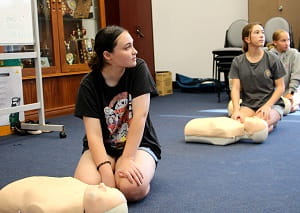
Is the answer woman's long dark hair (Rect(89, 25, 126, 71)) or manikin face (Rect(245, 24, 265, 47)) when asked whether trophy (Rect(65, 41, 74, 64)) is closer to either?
manikin face (Rect(245, 24, 265, 47))

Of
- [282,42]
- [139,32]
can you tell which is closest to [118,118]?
[282,42]

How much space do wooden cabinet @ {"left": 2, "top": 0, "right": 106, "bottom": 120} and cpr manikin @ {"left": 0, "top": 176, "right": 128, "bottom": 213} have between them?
2.36m

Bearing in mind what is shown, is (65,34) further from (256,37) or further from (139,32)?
(256,37)

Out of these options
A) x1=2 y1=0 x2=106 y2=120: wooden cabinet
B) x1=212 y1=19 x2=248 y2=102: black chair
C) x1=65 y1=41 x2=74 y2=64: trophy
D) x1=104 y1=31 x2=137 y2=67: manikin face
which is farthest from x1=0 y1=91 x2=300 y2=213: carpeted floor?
x1=212 y1=19 x2=248 y2=102: black chair

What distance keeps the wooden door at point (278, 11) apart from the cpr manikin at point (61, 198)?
4061 mm

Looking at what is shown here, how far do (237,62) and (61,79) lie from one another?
1838mm

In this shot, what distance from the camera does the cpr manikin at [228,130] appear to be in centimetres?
248

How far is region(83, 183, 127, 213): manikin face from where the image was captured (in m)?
1.32

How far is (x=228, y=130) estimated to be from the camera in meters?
2.47

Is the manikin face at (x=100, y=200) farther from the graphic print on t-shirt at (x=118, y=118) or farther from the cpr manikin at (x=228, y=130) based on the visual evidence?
the cpr manikin at (x=228, y=130)

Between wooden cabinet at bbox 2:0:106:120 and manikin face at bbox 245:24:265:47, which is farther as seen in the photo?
wooden cabinet at bbox 2:0:106:120

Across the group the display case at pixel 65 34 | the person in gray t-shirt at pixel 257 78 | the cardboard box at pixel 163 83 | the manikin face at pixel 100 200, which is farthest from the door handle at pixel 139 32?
the manikin face at pixel 100 200

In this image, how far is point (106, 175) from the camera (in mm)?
1602

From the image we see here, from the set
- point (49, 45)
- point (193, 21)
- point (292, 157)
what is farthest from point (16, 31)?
point (193, 21)
